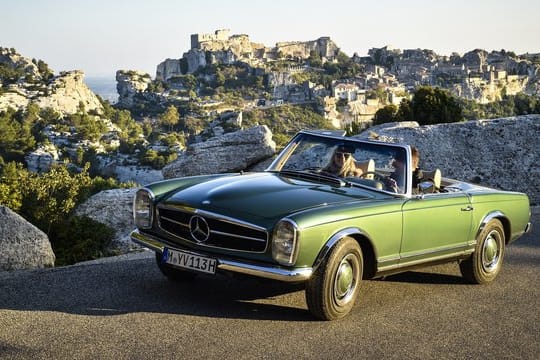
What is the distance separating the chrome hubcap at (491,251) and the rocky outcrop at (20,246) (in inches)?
189

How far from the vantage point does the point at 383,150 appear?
6.56 m

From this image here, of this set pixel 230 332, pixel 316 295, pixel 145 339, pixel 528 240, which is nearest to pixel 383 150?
pixel 316 295

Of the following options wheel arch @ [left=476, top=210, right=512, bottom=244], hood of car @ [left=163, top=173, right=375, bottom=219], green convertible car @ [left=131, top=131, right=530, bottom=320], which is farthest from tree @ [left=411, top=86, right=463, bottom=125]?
hood of car @ [left=163, top=173, right=375, bottom=219]

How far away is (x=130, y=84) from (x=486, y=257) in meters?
171

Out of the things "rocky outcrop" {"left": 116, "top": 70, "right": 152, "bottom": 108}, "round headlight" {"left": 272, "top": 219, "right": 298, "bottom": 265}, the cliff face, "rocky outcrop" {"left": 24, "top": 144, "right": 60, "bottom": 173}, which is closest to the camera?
"round headlight" {"left": 272, "top": 219, "right": 298, "bottom": 265}

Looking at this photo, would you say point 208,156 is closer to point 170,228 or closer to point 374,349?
point 170,228

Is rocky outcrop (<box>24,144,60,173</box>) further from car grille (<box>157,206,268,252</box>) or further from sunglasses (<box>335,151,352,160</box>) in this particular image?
car grille (<box>157,206,268,252</box>)

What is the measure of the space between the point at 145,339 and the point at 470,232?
3.49 m

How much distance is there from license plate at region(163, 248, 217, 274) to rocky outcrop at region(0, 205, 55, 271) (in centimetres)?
284

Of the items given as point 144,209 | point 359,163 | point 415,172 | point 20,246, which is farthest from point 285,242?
point 20,246

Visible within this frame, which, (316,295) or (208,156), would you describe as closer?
(316,295)

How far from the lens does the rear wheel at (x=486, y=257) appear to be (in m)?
7.01

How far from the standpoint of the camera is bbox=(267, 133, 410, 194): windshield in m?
6.38

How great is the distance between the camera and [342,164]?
655 cm
